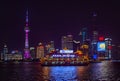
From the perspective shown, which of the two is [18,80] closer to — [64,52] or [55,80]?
[55,80]

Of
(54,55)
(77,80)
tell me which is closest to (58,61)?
(54,55)

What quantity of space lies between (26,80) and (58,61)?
88.9m

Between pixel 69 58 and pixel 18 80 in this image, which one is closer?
pixel 18 80

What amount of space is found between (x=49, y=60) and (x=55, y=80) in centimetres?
9010

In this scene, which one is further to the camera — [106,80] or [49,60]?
[49,60]

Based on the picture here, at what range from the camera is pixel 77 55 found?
169500mm

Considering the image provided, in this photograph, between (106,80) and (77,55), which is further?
(77,55)

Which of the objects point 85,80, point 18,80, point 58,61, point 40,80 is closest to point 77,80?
point 85,80

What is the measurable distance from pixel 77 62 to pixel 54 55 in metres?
11.8

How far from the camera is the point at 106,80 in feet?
254

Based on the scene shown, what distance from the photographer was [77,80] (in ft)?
252

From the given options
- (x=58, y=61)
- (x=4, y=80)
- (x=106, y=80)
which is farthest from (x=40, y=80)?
(x=58, y=61)

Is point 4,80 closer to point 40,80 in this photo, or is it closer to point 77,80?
point 40,80

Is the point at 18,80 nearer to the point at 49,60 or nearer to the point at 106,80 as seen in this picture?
the point at 106,80
